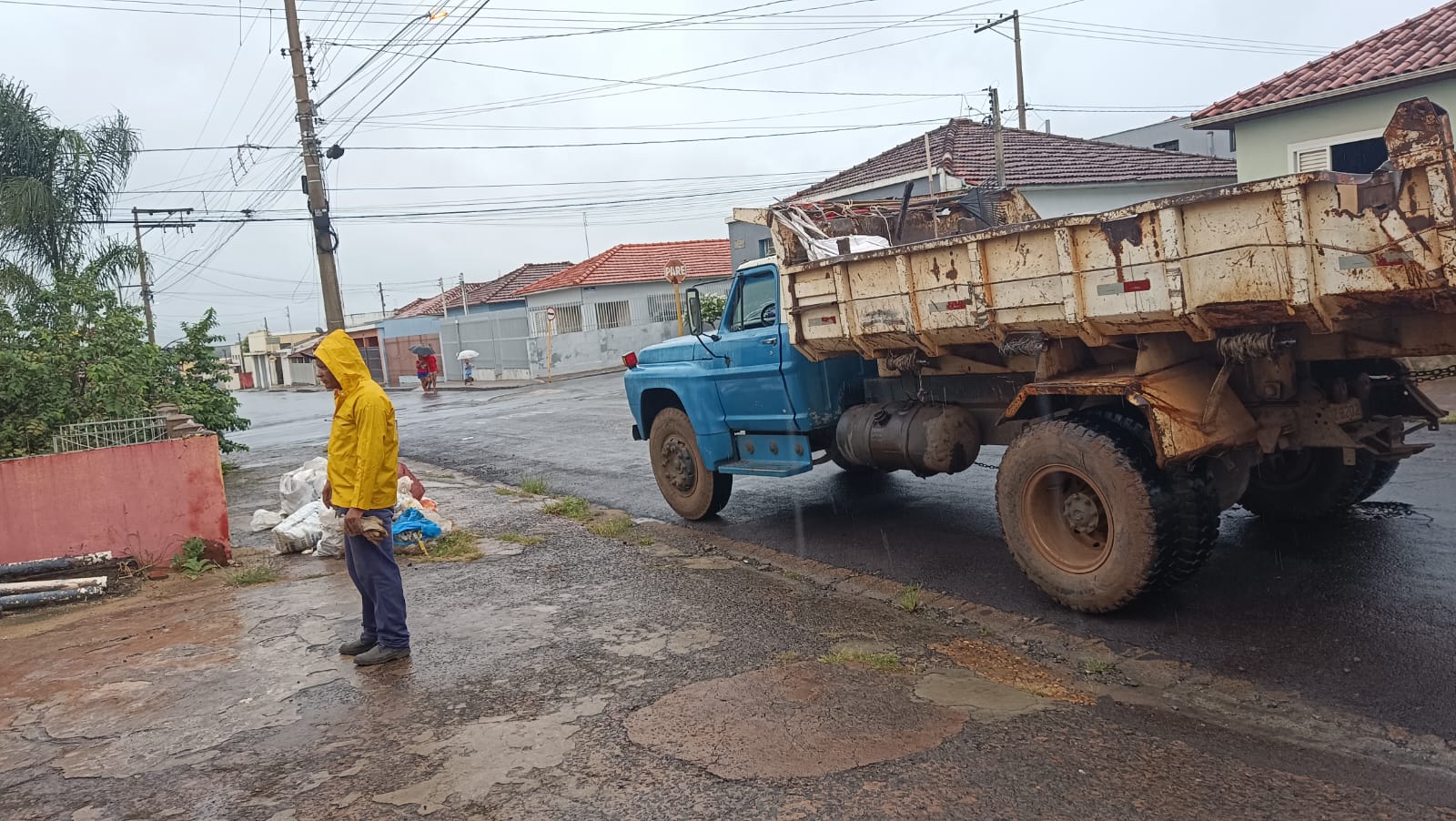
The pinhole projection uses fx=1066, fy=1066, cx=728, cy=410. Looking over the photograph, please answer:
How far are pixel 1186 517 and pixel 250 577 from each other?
633 cm

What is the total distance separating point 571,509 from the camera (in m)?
9.79

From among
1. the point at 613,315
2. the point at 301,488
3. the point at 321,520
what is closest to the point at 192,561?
the point at 321,520

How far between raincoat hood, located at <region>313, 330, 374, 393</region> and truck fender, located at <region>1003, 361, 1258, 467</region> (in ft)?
12.5

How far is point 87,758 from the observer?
4.60m

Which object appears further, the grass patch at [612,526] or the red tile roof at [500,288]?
the red tile roof at [500,288]

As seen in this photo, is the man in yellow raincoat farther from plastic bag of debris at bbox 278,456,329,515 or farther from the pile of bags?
plastic bag of debris at bbox 278,456,329,515

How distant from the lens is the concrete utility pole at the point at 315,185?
19.3 m

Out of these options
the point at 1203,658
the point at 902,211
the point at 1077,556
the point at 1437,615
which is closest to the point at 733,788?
the point at 1203,658

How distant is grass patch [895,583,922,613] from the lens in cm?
597

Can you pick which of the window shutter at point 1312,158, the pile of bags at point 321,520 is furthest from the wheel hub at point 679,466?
the window shutter at point 1312,158

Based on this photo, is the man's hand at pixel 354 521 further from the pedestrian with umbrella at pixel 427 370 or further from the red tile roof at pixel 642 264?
the red tile roof at pixel 642 264

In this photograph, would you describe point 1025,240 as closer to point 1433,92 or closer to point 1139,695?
point 1139,695

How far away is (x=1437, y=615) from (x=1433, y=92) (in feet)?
36.0

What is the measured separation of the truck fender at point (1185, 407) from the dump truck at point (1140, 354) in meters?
0.01
